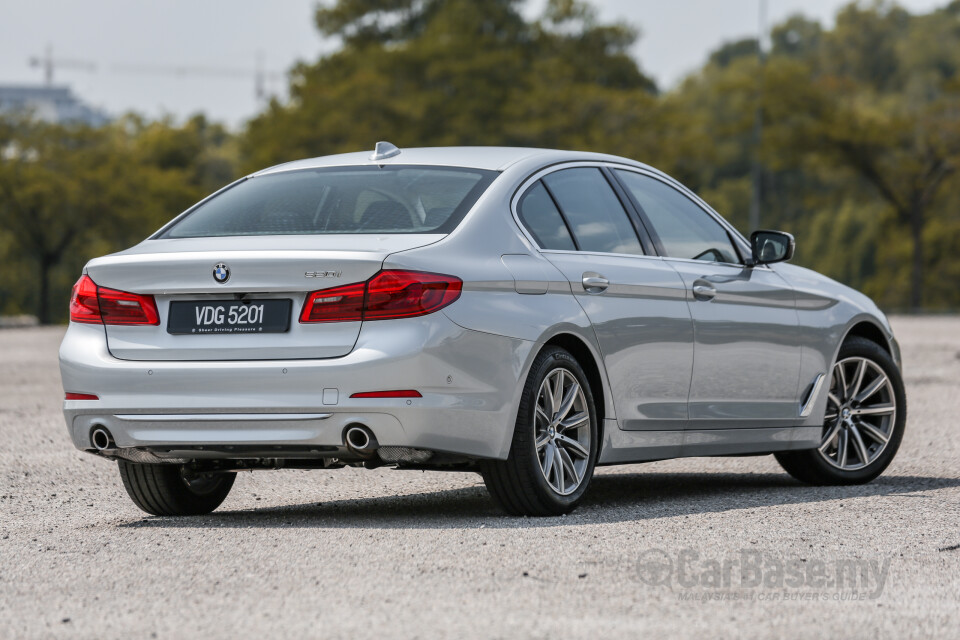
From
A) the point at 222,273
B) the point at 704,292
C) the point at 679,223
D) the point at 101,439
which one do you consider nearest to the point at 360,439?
the point at 222,273

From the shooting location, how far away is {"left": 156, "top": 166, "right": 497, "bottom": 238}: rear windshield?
6570 millimetres

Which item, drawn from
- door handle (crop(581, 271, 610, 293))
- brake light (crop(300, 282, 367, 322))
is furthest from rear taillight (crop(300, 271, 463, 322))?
door handle (crop(581, 271, 610, 293))

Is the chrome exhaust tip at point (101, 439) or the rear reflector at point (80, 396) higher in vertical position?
the rear reflector at point (80, 396)

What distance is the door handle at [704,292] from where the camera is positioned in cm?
752

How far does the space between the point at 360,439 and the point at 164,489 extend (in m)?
1.34

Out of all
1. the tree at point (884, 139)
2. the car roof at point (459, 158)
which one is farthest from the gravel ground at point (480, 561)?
the tree at point (884, 139)

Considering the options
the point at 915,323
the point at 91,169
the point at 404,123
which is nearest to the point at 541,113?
the point at 404,123

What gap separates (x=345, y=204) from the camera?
6.78 metres

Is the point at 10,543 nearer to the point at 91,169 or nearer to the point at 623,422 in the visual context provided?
the point at 623,422

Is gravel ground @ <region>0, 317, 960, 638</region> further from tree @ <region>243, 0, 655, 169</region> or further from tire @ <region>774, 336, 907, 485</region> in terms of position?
tree @ <region>243, 0, 655, 169</region>

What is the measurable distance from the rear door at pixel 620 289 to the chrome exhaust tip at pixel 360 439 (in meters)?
1.15

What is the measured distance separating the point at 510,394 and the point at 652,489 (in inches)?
83.4

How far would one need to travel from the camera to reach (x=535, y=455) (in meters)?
6.45

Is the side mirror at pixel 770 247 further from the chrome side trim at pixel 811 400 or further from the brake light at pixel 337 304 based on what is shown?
the brake light at pixel 337 304
